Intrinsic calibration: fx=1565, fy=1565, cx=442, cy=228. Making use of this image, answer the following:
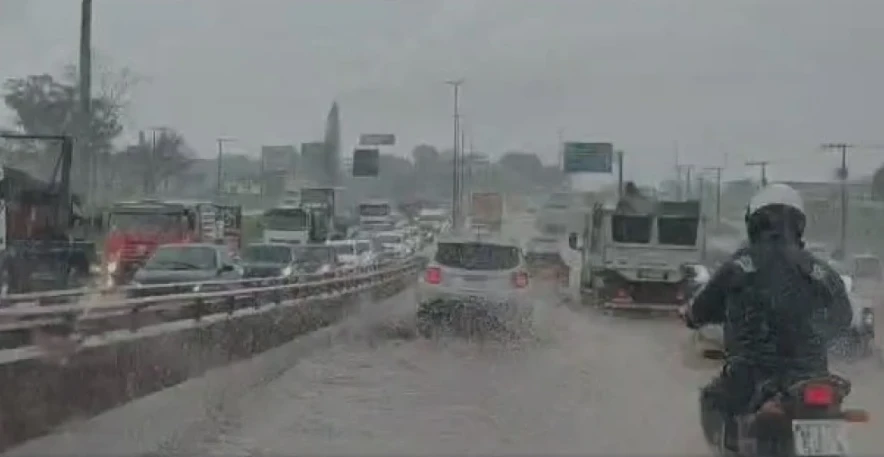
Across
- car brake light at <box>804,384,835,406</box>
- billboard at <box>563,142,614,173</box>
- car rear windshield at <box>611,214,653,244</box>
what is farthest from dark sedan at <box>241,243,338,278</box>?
billboard at <box>563,142,614,173</box>

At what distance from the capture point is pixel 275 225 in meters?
65.7

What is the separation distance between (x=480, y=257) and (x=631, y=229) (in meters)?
12.2

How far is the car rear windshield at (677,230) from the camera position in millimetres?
37031

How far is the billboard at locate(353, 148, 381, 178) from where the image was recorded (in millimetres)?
86000

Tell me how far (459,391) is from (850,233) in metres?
60.5

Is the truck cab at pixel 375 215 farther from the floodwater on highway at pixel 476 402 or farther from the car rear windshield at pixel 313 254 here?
the floodwater on highway at pixel 476 402

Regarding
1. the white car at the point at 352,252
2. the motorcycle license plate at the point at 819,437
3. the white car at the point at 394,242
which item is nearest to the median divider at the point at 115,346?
the motorcycle license plate at the point at 819,437

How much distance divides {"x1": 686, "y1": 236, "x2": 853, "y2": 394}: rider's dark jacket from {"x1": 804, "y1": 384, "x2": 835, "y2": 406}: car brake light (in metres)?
0.42

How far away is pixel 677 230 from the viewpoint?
37.3 meters

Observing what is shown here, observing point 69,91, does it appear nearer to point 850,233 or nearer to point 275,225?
point 275,225

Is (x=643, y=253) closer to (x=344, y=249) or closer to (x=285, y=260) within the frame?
(x=285, y=260)

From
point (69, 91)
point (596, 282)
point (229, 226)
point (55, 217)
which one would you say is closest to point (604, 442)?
point (55, 217)

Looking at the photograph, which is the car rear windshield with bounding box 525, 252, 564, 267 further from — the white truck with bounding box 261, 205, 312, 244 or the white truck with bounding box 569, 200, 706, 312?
the white truck with bounding box 569, 200, 706, 312

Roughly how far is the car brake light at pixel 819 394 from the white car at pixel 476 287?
62.0 feet
